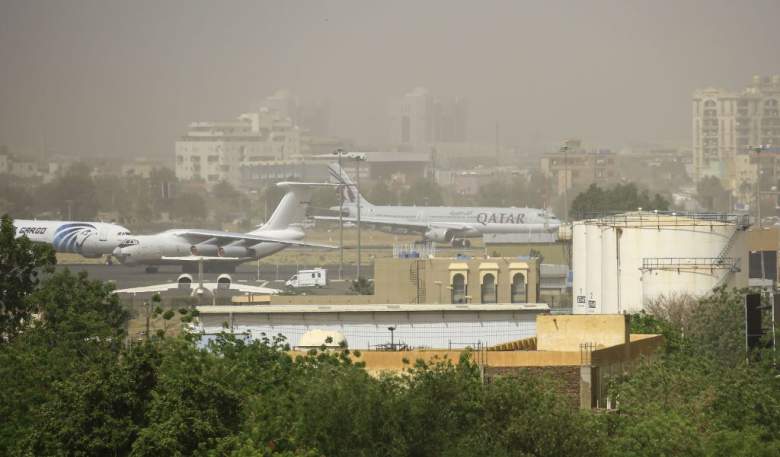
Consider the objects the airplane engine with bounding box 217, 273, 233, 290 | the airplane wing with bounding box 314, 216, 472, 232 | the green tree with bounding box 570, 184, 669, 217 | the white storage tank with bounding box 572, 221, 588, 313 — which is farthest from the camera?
the airplane wing with bounding box 314, 216, 472, 232

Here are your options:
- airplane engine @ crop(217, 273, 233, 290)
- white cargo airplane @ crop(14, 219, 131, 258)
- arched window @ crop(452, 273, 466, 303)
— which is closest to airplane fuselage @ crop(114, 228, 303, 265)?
white cargo airplane @ crop(14, 219, 131, 258)

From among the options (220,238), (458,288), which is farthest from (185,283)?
(220,238)

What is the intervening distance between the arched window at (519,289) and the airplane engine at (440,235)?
78.5m

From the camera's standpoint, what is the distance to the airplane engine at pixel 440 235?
503 ft

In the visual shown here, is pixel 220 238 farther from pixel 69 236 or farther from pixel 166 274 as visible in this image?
pixel 69 236

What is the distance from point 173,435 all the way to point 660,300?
112 ft

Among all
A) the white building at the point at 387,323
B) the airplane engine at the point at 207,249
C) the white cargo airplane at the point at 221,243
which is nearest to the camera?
the white building at the point at 387,323

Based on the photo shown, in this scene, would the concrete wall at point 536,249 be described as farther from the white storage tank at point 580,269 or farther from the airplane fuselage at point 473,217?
the airplane fuselage at point 473,217

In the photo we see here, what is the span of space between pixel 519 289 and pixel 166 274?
45957 millimetres

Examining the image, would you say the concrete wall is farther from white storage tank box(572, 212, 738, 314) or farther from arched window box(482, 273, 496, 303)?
white storage tank box(572, 212, 738, 314)

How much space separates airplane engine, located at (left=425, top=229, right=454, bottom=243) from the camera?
153250 mm

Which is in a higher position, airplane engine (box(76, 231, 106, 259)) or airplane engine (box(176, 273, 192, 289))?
airplane engine (box(76, 231, 106, 259))

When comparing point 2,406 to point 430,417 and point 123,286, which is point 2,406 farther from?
point 123,286

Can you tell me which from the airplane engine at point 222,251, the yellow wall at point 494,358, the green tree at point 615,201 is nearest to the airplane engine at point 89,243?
the airplane engine at point 222,251
